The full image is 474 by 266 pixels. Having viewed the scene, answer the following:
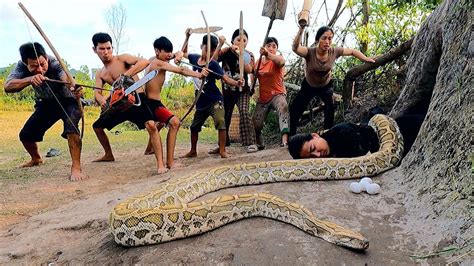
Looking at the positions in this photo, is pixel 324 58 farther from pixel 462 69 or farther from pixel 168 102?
pixel 168 102

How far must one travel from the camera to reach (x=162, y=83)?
27.4 ft

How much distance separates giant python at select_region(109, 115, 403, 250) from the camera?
3867 millimetres

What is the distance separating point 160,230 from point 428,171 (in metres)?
2.60

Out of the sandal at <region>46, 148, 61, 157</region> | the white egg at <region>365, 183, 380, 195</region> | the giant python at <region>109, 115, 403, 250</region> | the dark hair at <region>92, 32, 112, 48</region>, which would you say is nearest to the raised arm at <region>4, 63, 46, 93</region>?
the dark hair at <region>92, 32, 112, 48</region>

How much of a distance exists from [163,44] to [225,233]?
16.3ft

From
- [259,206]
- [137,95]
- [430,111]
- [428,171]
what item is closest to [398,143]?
[430,111]

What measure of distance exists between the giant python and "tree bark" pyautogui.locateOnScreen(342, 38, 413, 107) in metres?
3.75

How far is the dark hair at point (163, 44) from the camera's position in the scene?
318 inches

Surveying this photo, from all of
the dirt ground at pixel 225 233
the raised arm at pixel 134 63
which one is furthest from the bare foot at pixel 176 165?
the raised arm at pixel 134 63

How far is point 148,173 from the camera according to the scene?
828cm

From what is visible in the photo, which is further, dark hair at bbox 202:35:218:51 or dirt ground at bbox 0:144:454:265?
dark hair at bbox 202:35:218:51

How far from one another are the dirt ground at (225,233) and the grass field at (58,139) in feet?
12.1

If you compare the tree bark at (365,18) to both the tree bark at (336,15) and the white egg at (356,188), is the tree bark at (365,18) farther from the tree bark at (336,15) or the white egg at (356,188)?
the white egg at (356,188)

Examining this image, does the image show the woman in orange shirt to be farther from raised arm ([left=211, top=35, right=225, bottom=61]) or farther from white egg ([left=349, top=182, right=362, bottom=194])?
white egg ([left=349, top=182, right=362, bottom=194])
